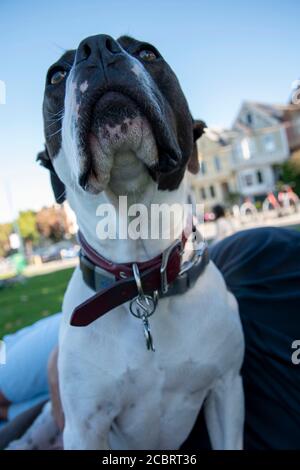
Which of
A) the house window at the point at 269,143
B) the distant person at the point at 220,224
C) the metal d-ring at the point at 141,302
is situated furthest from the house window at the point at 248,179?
the metal d-ring at the point at 141,302

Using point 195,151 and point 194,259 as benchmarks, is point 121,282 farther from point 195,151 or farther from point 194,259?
point 195,151

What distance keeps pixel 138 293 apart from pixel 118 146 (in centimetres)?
43

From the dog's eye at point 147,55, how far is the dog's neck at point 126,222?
34cm

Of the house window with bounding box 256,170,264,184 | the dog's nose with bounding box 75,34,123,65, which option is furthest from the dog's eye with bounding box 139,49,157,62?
the house window with bounding box 256,170,264,184

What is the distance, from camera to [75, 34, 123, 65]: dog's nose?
36.3 inches

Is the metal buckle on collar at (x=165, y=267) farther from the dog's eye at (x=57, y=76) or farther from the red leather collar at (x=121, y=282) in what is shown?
the dog's eye at (x=57, y=76)

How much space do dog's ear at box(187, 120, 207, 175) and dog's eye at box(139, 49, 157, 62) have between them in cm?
29

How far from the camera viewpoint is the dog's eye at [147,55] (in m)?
1.12

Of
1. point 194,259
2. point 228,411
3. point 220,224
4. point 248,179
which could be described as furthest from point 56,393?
point 248,179
